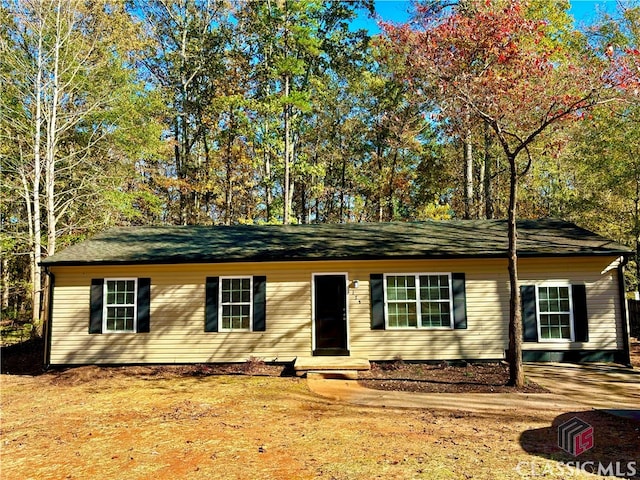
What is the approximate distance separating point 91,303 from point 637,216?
20.2 metres

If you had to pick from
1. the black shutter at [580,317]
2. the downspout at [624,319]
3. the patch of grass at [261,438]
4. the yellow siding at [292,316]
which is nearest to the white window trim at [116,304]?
the yellow siding at [292,316]

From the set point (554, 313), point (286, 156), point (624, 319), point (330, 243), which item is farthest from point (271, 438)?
point (286, 156)

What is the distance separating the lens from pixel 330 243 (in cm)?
1107

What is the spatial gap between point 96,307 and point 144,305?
3.89 feet

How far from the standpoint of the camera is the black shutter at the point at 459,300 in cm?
1001

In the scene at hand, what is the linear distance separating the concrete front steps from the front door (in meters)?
0.80

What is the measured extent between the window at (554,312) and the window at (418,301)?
2.25 metres

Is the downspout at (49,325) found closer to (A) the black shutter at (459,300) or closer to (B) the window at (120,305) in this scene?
(B) the window at (120,305)

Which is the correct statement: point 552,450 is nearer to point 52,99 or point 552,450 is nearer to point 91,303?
point 91,303

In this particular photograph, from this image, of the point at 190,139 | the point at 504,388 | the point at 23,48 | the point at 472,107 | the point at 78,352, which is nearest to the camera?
the point at 504,388

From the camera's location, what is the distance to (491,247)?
33.8ft

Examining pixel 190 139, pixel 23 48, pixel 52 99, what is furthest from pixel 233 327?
pixel 190 139

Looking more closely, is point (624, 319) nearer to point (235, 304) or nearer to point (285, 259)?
point (285, 259)

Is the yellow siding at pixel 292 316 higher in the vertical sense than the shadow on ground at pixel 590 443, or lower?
higher
